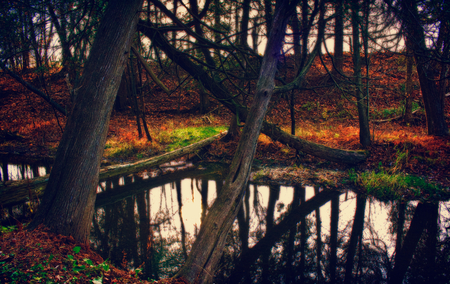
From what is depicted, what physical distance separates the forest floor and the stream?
121cm

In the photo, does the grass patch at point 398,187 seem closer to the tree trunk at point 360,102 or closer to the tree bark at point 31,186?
the tree trunk at point 360,102

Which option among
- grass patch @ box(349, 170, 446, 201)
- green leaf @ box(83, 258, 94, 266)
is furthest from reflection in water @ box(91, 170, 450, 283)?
green leaf @ box(83, 258, 94, 266)

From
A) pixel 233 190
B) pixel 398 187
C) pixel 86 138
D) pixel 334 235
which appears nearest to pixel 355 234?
pixel 334 235

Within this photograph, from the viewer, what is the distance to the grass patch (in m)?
6.01

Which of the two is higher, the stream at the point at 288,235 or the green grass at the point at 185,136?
the green grass at the point at 185,136

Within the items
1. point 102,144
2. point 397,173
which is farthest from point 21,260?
point 397,173

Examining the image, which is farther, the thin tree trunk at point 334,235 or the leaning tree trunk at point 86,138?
the thin tree trunk at point 334,235

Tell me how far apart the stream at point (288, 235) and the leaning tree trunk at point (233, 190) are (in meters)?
0.57

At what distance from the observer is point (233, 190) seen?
389cm

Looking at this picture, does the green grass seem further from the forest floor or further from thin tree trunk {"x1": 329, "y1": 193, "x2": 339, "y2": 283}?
thin tree trunk {"x1": 329, "y1": 193, "x2": 339, "y2": 283}

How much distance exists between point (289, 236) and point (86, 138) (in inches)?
154

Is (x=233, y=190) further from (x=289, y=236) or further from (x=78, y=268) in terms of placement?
(x=78, y=268)

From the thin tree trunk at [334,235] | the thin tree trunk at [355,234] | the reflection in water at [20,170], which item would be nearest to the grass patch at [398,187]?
the thin tree trunk at [355,234]

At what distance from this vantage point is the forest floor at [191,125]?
2.74 meters
